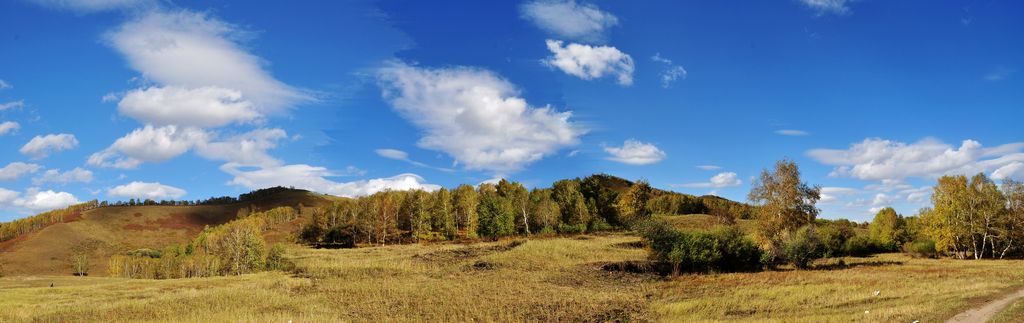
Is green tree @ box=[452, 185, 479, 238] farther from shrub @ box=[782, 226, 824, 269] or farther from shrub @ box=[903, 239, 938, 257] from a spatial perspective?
shrub @ box=[903, 239, 938, 257]

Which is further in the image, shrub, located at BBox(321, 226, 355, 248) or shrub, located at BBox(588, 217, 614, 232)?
shrub, located at BBox(321, 226, 355, 248)

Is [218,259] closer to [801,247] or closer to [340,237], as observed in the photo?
[340,237]

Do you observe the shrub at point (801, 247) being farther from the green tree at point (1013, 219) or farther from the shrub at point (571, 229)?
the shrub at point (571, 229)

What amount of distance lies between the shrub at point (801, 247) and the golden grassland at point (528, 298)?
844 cm

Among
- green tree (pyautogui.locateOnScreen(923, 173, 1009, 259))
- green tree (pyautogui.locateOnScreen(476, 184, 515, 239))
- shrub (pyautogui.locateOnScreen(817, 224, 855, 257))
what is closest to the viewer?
green tree (pyautogui.locateOnScreen(923, 173, 1009, 259))

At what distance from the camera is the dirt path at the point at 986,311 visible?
21.8 metres

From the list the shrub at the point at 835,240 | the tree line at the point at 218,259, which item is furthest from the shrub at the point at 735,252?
the tree line at the point at 218,259

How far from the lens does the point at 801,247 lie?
5678 centimetres

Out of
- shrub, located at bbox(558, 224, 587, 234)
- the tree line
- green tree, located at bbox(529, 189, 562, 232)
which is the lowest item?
the tree line

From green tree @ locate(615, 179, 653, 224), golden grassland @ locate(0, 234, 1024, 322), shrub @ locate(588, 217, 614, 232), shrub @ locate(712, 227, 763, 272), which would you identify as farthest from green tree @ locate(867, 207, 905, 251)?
golden grassland @ locate(0, 234, 1024, 322)

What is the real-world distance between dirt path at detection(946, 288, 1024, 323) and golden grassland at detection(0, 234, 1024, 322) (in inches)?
24.2

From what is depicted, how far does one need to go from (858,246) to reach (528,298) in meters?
79.5

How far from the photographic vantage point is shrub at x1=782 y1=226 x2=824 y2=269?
56.6m

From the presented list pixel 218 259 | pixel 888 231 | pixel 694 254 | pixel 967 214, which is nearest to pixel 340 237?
pixel 218 259
